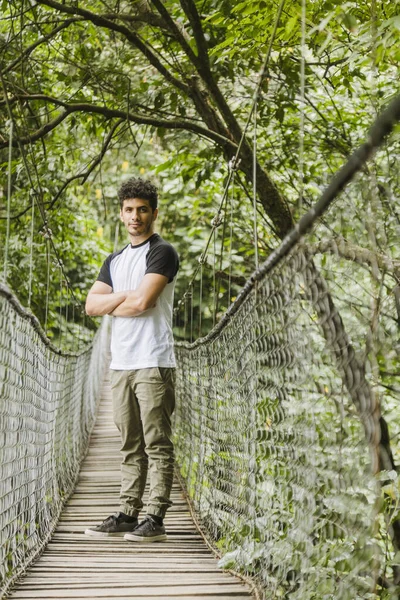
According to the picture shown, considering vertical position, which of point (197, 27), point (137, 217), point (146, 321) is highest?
point (197, 27)

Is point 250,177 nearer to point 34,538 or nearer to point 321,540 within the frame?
point 34,538

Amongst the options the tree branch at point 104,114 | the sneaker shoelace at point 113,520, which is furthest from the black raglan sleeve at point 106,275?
the tree branch at point 104,114

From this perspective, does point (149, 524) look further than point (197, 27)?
No

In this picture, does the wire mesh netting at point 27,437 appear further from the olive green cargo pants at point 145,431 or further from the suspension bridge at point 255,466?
the olive green cargo pants at point 145,431

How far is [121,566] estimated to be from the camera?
2.02 m

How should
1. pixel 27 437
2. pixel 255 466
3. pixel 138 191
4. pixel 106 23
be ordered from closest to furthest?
1. pixel 255 466
2. pixel 27 437
3. pixel 138 191
4. pixel 106 23

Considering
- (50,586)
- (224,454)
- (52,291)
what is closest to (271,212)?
(224,454)

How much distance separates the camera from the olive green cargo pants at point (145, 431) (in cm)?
246

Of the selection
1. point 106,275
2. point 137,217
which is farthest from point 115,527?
point 137,217

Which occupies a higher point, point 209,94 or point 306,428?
point 209,94

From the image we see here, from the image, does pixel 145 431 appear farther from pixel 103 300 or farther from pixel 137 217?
pixel 137 217

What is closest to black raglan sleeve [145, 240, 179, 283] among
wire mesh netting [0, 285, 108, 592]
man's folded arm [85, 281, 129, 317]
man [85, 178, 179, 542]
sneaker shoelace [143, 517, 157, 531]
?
man [85, 178, 179, 542]

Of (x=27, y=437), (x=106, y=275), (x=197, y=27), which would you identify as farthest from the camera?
(x=197, y=27)

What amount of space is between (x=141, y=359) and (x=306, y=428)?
3.75ft
